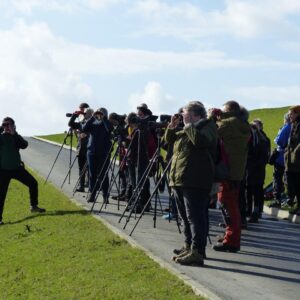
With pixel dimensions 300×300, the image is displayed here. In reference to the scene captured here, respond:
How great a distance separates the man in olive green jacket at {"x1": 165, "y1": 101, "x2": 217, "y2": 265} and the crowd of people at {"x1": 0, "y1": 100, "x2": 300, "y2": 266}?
1 cm

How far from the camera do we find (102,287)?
8.42m

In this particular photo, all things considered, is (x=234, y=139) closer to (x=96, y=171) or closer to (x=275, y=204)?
(x=275, y=204)

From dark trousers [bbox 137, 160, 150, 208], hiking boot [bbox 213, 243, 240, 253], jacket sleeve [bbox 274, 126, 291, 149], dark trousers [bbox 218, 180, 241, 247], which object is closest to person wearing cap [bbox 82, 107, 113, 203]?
dark trousers [bbox 137, 160, 150, 208]

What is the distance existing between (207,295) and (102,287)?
53.8 inches

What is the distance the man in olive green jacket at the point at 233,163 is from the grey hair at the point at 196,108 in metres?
1.53

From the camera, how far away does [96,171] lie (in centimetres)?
1614

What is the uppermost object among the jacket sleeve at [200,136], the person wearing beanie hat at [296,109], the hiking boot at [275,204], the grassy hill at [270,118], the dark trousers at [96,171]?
the grassy hill at [270,118]

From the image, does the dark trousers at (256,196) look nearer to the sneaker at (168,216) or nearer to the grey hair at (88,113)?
the sneaker at (168,216)

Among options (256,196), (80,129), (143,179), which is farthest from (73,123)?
(256,196)

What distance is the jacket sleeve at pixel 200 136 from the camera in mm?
8852

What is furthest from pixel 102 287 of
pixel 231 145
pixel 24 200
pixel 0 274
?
pixel 24 200

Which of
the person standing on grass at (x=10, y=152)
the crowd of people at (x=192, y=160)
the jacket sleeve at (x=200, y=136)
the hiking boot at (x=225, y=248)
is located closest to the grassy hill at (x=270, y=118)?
the crowd of people at (x=192, y=160)

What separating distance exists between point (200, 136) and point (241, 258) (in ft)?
7.27

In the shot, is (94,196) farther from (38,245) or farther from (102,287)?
(102,287)
